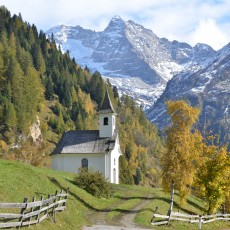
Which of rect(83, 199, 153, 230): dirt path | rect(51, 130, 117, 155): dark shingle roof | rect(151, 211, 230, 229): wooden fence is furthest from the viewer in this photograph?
rect(51, 130, 117, 155): dark shingle roof

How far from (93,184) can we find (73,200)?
30.0 feet

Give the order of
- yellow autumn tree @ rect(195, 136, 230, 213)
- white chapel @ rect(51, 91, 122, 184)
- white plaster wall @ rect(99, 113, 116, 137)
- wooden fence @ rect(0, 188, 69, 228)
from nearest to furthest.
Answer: wooden fence @ rect(0, 188, 69, 228)
yellow autumn tree @ rect(195, 136, 230, 213)
white chapel @ rect(51, 91, 122, 184)
white plaster wall @ rect(99, 113, 116, 137)

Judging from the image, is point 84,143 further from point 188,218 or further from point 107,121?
point 188,218

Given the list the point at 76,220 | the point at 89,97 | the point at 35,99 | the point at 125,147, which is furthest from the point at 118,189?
the point at 89,97

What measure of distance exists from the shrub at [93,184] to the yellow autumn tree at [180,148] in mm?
10670

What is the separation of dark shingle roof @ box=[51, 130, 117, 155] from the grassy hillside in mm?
20456

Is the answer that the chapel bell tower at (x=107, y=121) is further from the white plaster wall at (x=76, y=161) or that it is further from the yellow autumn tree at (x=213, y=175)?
the yellow autumn tree at (x=213, y=175)

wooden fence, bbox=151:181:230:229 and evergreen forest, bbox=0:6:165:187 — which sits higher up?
evergreen forest, bbox=0:6:165:187

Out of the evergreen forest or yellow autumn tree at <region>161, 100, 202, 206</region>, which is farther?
the evergreen forest

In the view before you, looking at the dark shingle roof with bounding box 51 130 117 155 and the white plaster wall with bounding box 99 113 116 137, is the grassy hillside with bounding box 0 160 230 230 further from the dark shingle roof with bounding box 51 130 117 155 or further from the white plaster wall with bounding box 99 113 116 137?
the white plaster wall with bounding box 99 113 116 137

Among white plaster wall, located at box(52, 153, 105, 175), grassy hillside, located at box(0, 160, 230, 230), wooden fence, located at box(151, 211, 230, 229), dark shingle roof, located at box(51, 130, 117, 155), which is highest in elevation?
dark shingle roof, located at box(51, 130, 117, 155)

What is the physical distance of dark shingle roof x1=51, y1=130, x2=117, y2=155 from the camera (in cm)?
7988

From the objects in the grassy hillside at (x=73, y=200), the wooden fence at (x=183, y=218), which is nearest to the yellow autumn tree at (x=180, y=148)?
the wooden fence at (x=183, y=218)

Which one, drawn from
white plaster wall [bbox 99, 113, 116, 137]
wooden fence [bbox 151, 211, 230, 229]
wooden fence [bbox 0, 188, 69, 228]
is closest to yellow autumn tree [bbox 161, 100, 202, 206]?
wooden fence [bbox 151, 211, 230, 229]
